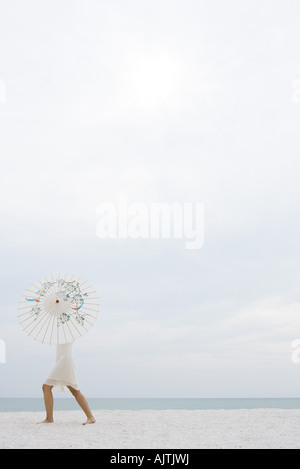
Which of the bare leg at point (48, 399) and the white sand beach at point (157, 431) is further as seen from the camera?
the bare leg at point (48, 399)

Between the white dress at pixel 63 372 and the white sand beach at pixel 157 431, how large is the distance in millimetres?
689

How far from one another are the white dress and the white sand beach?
0.69m

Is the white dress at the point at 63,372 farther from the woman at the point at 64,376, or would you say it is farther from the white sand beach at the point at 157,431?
the white sand beach at the point at 157,431

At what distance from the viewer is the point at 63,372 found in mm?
8570

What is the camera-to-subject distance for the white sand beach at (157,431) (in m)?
6.70

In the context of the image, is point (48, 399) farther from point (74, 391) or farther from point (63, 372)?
point (63, 372)

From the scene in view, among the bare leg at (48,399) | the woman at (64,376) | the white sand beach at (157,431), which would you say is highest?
the woman at (64,376)

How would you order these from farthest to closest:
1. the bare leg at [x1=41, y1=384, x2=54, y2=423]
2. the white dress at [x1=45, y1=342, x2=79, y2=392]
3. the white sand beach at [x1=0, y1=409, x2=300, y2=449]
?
the bare leg at [x1=41, y1=384, x2=54, y2=423] < the white dress at [x1=45, y1=342, x2=79, y2=392] < the white sand beach at [x1=0, y1=409, x2=300, y2=449]

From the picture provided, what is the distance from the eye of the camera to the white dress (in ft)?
28.1

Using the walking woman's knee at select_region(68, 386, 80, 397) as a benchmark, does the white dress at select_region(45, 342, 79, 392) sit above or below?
above

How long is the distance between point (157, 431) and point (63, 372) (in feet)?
6.23

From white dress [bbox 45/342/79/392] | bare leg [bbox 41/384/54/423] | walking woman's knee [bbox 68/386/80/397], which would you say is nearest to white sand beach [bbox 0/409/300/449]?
bare leg [bbox 41/384/54/423]

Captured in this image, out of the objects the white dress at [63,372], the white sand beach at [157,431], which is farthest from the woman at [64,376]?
the white sand beach at [157,431]

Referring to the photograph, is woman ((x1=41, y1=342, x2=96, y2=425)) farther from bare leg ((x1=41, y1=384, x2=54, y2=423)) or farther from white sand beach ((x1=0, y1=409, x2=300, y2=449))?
white sand beach ((x1=0, y1=409, x2=300, y2=449))
